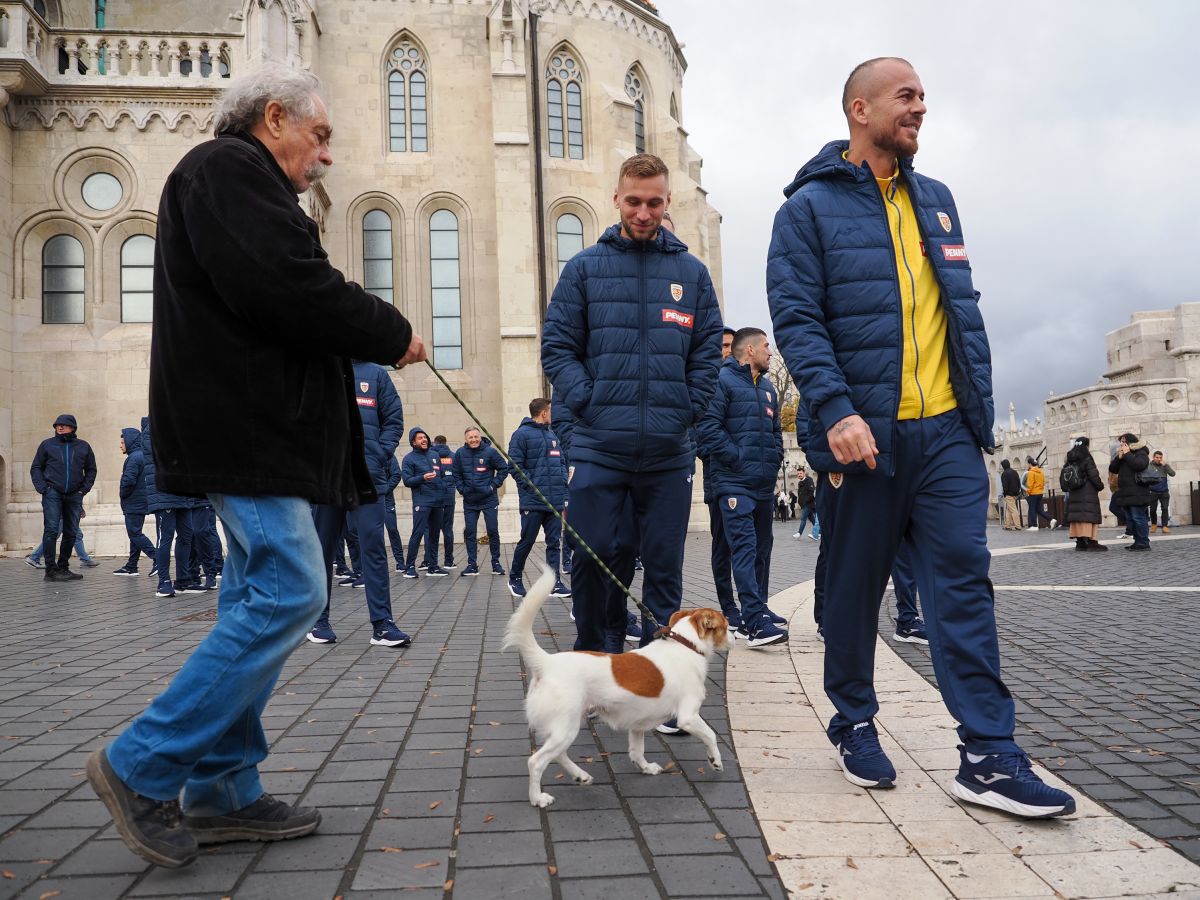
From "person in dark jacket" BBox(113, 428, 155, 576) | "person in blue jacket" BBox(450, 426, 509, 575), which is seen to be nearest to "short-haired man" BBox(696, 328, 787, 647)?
"person in blue jacket" BBox(450, 426, 509, 575)

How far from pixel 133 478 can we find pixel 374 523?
815 centimetres

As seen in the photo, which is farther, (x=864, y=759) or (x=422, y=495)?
(x=422, y=495)

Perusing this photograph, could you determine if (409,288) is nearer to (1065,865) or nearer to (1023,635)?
(1023,635)

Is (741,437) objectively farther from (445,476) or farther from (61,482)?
(61,482)

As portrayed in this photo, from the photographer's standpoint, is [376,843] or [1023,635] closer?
[376,843]

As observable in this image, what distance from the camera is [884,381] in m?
3.57

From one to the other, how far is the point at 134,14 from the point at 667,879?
3028 centimetres

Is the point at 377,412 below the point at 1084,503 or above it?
above

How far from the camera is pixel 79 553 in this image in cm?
1758

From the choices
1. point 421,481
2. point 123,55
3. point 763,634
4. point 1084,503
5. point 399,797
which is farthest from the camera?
point 123,55

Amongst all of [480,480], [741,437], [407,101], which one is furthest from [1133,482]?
[407,101]

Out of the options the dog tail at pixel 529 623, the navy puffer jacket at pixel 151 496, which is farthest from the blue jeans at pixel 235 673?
the navy puffer jacket at pixel 151 496

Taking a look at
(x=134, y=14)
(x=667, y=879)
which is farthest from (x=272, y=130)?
(x=134, y=14)

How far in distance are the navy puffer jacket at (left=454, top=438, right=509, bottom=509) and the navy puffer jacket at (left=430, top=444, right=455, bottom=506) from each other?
0.90 ft
